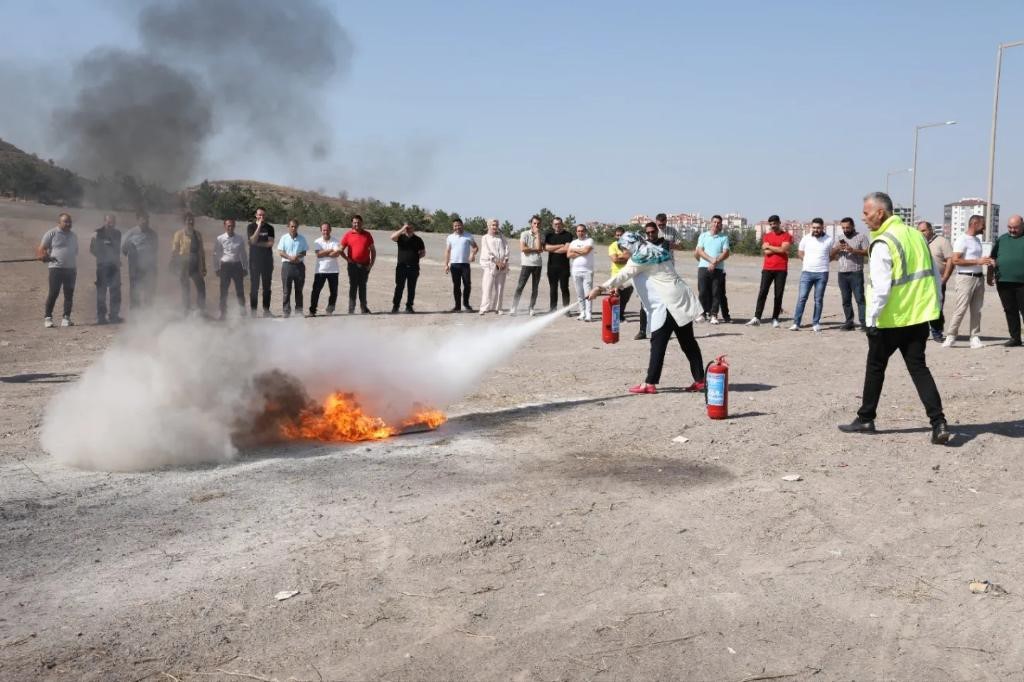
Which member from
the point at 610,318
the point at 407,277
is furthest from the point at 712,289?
the point at 610,318

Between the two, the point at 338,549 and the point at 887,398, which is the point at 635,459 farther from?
the point at 887,398

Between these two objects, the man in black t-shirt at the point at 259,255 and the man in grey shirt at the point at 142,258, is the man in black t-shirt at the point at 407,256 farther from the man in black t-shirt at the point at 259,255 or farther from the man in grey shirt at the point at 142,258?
the man in grey shirt at the point at 142,258

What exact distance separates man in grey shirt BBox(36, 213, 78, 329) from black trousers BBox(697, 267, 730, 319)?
11.6 meters

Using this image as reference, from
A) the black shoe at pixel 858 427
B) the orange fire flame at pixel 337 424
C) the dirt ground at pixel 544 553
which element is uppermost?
the black shoe at pixel 858 427

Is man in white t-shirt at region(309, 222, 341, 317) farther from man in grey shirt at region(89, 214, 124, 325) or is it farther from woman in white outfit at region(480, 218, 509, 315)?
man in grey shirt at region(89, 214, 124, 325)

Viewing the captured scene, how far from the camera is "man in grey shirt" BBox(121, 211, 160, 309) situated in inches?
378

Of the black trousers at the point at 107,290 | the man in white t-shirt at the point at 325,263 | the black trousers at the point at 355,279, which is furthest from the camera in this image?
the black trousers at the point at 355,279

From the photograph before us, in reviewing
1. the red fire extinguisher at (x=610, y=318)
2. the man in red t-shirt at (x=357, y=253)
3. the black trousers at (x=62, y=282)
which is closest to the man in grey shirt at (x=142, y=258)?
the red fire extinguisher at (x=610, y=318)

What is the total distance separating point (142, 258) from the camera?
31.7 ft

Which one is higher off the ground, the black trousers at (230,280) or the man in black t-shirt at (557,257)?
the man in black t-shirt at (557,257)

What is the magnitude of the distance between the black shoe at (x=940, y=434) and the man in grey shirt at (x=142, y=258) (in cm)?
806

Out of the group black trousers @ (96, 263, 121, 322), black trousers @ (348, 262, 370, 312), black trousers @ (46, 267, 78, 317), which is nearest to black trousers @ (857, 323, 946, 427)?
black trousers @ (96, 263, 121, 322)

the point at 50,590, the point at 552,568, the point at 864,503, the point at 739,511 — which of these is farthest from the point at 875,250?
the point at 50,590

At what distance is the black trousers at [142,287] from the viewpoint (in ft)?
32.1
